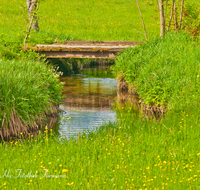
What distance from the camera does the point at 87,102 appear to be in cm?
1409

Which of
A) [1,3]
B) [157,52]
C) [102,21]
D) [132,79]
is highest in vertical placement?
[1,3]

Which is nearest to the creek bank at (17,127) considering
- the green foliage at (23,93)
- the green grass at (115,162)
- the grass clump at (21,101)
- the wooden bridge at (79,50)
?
the grass clump at (21,101)

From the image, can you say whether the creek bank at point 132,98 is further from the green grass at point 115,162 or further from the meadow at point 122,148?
the green grass at point 115,162

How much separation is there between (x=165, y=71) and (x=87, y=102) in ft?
12.3

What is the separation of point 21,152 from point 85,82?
455 inches

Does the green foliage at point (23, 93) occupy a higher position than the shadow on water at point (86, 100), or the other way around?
the green foliage at point (23, 93)

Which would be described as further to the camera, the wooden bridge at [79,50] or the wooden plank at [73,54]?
the wooden plank at [73,54]

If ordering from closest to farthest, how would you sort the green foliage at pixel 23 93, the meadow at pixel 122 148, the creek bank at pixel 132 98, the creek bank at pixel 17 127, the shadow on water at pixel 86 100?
the meadow at pixel 122 148, the creek bank at pixel 17 127, the green foliage at pixel 23 93, the shadow on water at pixel 86 100, the creek bank at pixel 132 98

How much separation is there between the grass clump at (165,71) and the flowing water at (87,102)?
134 cm

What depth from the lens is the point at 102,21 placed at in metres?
35.4

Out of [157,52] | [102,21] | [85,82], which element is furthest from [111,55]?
[102,21]

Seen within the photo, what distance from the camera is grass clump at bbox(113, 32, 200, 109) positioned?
10.4m

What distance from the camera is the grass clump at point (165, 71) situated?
1040 cm

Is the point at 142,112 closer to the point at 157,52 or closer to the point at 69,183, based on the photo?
the point at 157,52
